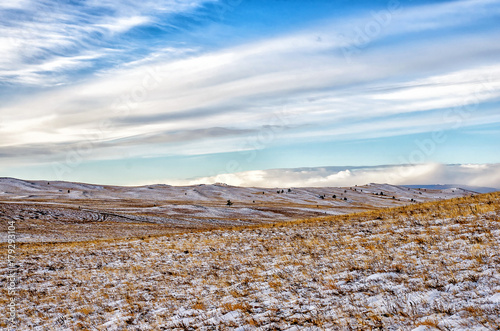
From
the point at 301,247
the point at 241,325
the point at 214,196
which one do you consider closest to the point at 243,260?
the point at 301,247

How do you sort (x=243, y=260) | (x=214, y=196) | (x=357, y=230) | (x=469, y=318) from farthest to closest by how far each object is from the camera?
(x=214, y=196)
(x=357, y=230)
(x=243, y=260)
(x=469, y=318)

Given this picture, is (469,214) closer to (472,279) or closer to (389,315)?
(472,279)

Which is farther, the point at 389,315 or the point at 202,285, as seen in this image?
the point at 202,285

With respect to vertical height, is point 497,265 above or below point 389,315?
above

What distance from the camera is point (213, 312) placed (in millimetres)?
11578

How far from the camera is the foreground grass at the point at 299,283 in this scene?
916 centimetres

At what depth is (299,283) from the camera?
13.2 metres

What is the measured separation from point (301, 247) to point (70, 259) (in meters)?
16.7

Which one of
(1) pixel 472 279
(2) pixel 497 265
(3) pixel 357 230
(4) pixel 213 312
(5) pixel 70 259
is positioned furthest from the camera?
(5) pixel 70 259

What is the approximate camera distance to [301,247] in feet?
66.8

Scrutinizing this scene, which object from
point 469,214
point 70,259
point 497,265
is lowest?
point 70,259

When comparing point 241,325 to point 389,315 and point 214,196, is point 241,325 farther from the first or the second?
point 214,196

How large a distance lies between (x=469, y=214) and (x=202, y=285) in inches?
611

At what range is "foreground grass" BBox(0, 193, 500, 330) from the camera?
30.0 feet
